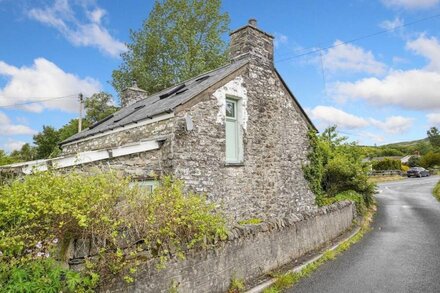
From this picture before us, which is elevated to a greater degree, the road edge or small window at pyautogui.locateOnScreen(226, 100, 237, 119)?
small window at pyautogui.locateOnScreen(226, 100, 237, 119)

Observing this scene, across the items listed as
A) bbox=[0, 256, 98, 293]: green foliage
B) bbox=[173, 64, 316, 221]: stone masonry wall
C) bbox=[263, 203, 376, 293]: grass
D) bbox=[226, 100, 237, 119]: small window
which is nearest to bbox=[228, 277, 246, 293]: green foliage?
bbox=[263, 203, 376, 293]: grass

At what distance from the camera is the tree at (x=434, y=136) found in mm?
88812

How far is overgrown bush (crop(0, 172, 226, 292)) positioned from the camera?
313cm

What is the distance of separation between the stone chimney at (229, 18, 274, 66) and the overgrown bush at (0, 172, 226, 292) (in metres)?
7.77

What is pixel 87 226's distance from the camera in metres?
3.55

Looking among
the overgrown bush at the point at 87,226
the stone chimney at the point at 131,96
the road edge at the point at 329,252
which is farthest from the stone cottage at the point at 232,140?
the stone chimney at the point at 131,96

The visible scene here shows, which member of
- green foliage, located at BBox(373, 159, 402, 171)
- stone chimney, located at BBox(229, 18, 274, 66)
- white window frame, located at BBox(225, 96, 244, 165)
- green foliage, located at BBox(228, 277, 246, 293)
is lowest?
green foliage, located at BBox(228, 277, 246, 293)

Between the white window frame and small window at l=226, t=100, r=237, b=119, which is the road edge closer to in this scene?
the white window frame

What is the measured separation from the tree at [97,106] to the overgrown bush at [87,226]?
3189 centimetres

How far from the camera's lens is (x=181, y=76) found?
26.3 metres

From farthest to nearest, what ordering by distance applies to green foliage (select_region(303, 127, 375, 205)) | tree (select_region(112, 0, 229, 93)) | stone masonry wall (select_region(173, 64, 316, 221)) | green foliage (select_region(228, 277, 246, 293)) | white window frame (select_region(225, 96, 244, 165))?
tree (select_region(112, 0, 229, 93)) < green foliage (select_region(303, 127, 375, 205)) < white window frame (select_region(225, 96, 244, 165)) < stone masonry wall (select_region(173, 64, 316, 221)) < green foliage (select_region(228, 277, 246, 293))

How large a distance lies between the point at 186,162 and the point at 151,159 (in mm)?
960

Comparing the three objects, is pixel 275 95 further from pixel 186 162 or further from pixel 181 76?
pixel 181 76

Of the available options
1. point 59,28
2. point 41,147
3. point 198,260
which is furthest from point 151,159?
point 41,147
